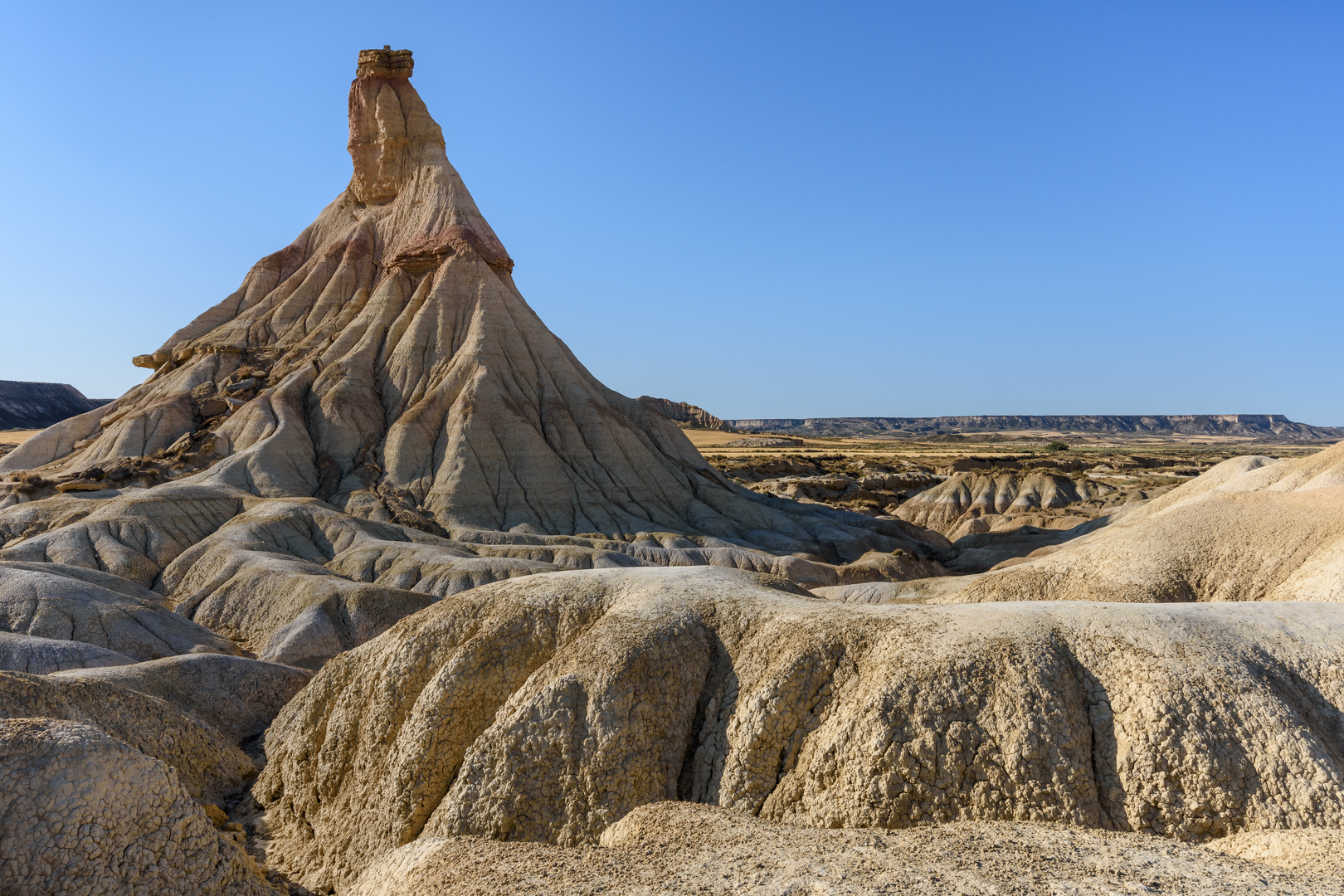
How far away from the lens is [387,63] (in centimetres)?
6397

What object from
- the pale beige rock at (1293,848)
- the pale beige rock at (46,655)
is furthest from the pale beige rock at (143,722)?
the pale beige rock at (1293,848)

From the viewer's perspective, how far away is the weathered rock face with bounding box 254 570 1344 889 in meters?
9.32

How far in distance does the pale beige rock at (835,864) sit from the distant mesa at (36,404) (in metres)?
145

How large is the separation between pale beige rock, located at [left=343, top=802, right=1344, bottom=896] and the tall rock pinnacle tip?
66060mm

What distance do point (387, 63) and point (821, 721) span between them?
66.6 meters

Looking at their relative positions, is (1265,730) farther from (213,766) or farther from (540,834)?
(213,766)

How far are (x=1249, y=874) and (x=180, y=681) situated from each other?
18.3m

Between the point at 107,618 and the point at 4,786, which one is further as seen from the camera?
the point at 107,618

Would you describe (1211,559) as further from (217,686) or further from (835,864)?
(217,686)

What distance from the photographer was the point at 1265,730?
9375 millimetres

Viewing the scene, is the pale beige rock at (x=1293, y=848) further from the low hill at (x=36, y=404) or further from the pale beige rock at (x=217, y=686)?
the low hill at (x=36, y=404)

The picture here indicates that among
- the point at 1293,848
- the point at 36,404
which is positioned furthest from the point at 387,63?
the point at 36,404

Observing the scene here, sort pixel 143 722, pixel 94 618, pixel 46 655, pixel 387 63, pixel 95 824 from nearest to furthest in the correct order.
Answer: pixel 95 824
pixel 143 722
pixel 46 655
pixel 94 618
pixel 387 63

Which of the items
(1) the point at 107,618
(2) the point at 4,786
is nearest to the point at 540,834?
(2) the point at 4,786
